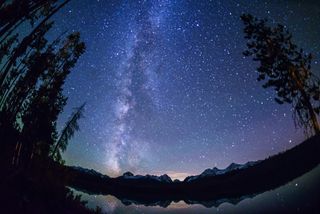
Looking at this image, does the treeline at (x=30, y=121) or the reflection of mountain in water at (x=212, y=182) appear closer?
the treeline at (x=30, y=121)

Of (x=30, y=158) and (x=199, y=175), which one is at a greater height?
(x=199, y=175)

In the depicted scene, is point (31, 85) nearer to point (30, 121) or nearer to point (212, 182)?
point (30, 121)

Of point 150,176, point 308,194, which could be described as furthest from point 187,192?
point 308,194

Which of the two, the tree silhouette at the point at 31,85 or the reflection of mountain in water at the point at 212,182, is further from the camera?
the reflection of mountain in water at the point at 212,182

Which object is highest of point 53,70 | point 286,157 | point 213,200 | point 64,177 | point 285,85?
point 285,85

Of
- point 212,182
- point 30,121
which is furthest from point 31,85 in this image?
point 212,182

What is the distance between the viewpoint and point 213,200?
13.4m

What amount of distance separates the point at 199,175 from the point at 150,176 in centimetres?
242

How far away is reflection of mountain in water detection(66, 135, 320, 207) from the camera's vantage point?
34.2 ft

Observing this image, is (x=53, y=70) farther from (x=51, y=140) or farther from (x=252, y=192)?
(x=252, y=192)

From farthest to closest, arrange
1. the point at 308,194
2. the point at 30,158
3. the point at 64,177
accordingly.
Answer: the point at 308,194 < the point at 64,177 < the point at 30,158

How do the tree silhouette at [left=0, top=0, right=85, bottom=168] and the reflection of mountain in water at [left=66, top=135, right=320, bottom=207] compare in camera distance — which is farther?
the reflection of mountain in water at [left=66, top=135, right=320, bottom=207]

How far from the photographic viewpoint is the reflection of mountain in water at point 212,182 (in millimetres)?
10430

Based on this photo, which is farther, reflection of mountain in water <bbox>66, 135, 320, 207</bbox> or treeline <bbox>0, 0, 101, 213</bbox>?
reflection of mountain in water <bbox>66, 135, 320, 207</bbox>
